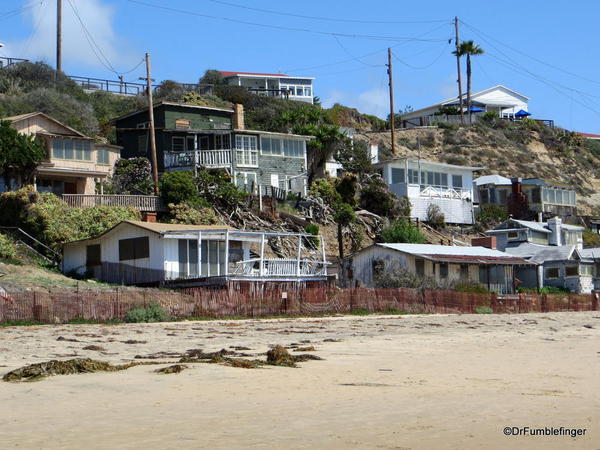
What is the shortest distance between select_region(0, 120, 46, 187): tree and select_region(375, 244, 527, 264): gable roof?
19382mm

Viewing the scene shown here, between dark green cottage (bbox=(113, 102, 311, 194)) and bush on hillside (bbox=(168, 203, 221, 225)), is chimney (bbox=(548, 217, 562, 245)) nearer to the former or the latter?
dark green cottage (bbox=(113, 102, 311, 194))

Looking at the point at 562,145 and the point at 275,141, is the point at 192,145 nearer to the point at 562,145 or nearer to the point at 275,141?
the point at 275,141

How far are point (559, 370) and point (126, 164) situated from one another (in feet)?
149

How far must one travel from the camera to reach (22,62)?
8906 cm

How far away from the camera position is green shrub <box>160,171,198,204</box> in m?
52.7

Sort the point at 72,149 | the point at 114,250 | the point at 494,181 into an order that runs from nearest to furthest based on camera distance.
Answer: the point at 114,250 < the point at 72,149 < the point at 494,181

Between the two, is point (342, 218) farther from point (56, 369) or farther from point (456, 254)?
point (56, 369)

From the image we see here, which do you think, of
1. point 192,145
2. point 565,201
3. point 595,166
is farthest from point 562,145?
point 192,145

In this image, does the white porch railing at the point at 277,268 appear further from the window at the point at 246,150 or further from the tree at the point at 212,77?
the tree at the point at 212,77

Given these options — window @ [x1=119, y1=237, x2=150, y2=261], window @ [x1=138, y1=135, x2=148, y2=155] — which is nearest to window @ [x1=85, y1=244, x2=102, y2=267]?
window @ [x1=119, y1=237, x2=150, y2=261]

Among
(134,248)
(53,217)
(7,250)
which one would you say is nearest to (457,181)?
(53,217)

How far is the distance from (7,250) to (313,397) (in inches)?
1243

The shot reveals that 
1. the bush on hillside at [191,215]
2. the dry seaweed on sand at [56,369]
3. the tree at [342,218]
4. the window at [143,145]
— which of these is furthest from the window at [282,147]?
the dry seaweed on sand at [56,369]

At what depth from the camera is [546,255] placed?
203ft
